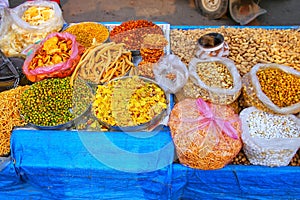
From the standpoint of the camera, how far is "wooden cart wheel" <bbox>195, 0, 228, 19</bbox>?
421 centimetres

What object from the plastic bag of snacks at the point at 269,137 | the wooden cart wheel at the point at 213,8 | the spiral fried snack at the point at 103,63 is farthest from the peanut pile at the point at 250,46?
the wooden cart wheel at the point at 213,8

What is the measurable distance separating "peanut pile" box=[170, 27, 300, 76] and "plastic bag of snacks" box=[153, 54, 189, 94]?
0.21 metres

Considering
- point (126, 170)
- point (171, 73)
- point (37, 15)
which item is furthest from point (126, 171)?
point (37, 15)

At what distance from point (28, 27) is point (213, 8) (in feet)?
8.52

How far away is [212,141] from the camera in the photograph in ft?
5.87

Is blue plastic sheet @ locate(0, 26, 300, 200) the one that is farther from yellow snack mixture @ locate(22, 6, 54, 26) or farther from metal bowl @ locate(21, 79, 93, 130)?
yellow snack mixture @ locate(22, 6, 54, 26)

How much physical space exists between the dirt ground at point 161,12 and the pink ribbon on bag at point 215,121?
8.81 ft

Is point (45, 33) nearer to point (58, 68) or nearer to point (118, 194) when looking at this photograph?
point (58, 68)

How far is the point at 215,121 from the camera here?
184 centimetres

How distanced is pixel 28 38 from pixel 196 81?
1668mm

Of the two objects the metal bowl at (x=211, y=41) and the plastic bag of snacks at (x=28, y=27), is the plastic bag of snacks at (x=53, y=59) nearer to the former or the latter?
the plastic bag of snacks at (x=28, y=27)

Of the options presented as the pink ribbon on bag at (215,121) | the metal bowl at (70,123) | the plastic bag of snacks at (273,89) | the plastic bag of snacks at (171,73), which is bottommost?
the metal bowl at (70,123)

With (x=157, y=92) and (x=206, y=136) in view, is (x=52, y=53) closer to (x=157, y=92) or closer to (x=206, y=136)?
(x=157, y=92)

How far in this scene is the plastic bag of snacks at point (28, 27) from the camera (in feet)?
9.05
